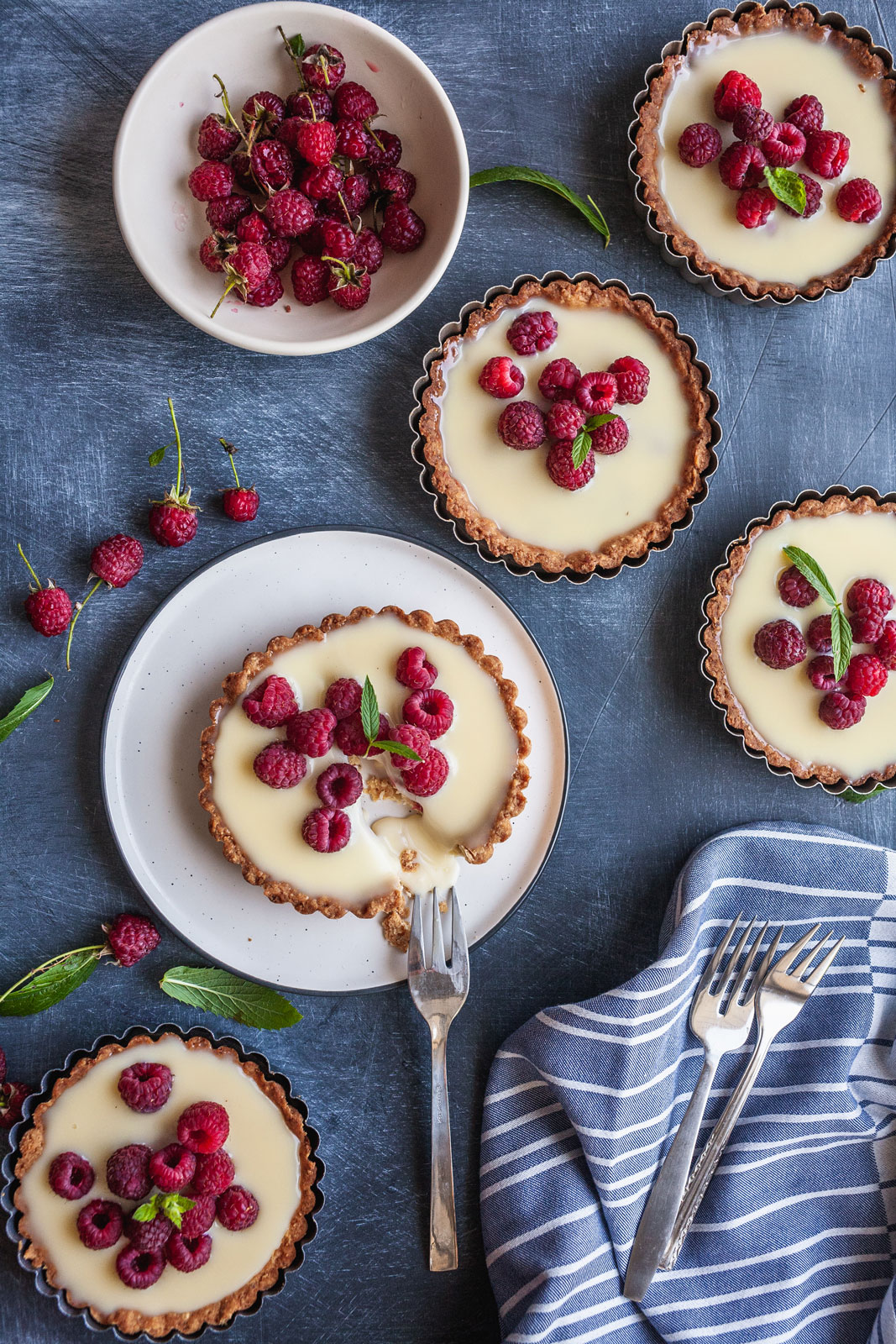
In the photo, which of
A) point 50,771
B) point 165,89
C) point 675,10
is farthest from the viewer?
point 675,10

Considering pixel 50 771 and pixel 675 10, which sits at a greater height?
pixel 675 10

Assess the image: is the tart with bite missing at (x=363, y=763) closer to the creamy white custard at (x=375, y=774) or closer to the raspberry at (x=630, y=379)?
the creamy white custard at (x=375, y=774)

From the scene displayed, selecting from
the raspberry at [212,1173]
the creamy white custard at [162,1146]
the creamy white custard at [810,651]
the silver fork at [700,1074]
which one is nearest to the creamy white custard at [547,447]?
the creamy white custard at [810,651]

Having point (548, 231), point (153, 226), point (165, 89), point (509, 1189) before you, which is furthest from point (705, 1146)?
point (165, 89)

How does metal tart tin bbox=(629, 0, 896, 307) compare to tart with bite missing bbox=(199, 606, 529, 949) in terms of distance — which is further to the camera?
metal tart tin bbox=(629, 0, 896, 307)

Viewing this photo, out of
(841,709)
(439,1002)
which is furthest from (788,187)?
(439,1002)

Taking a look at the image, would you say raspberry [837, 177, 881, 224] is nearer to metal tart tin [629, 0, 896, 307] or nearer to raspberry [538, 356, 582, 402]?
metal tart tin [629, 0, 896, 307]

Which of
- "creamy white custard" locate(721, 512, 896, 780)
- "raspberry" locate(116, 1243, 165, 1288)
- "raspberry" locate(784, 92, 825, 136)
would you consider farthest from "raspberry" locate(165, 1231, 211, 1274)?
"raspberry" locate(784, 92, 825, 136)

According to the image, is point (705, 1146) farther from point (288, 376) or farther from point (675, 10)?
point (675, 10)
